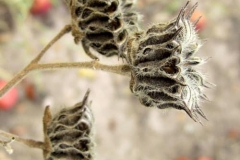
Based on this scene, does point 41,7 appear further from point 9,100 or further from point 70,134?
point 70,134

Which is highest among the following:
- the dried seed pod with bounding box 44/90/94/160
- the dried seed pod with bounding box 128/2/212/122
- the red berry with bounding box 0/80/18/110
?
the red berry with bounding box 0/80/18/110

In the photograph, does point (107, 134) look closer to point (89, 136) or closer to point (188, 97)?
point (89, 136)

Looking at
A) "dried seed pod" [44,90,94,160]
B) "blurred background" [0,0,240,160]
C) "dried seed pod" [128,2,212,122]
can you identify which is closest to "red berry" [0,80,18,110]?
"blurred background" [0,0,240,160]

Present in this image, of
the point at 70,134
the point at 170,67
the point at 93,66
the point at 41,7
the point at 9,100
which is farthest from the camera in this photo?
the point at 41,7

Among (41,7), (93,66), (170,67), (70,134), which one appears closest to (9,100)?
(41,7)

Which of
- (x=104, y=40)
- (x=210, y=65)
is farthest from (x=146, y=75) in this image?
(x=210, y=65)

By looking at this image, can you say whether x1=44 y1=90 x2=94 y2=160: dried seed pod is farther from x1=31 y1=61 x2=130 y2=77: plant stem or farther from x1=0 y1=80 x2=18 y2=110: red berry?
x1=0 y1=80 x2=18 y2=110: red berry

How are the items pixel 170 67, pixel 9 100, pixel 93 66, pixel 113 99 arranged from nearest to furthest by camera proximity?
pixel 170 67, pixel 93 66, pixel 9 100, pixel 113 99
